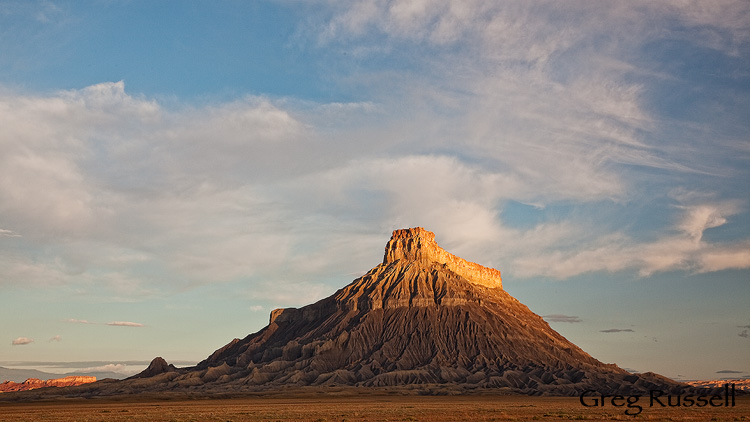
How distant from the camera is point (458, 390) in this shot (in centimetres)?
19075

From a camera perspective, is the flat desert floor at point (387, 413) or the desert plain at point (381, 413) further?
the desert plain at point (381, 413)

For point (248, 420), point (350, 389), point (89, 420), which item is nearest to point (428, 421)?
point (248, 420)

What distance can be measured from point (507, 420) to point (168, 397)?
407 feet

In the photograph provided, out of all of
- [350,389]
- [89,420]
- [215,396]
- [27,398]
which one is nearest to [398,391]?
[350,389]

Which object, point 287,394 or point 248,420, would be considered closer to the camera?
point 248,420

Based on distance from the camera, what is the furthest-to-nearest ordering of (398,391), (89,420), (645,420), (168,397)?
(398,391) → (168,397) → (89,420) → (645,420)

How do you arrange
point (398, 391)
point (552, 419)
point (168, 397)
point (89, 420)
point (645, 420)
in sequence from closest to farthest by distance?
point (645, 420)
point (552, 419)
point (89, 420)
point (168, 397)
point (398, 391)

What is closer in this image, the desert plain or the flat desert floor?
the flat desert floor

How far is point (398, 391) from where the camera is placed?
185750mm

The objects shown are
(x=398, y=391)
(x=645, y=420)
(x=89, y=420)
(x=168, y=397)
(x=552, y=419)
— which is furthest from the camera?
(x=398, y=391)

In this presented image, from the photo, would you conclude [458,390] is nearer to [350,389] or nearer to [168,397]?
[350,389]

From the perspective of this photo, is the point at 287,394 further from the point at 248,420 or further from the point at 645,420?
the point at 645,420

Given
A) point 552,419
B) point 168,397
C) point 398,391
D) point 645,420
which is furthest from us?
point 398,391

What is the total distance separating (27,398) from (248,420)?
12988 centimetres
